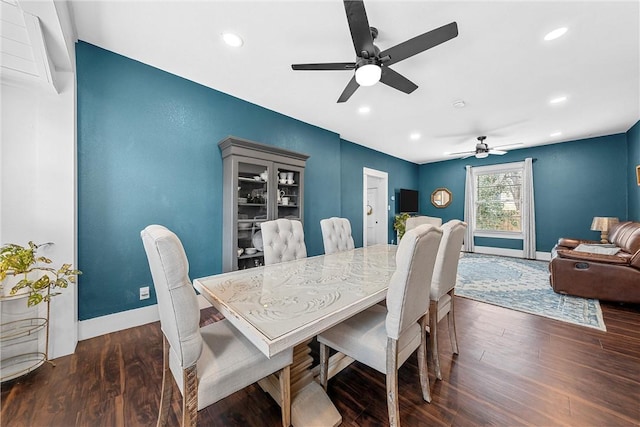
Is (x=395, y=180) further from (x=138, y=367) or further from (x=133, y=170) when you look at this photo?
(x=138, y=367)

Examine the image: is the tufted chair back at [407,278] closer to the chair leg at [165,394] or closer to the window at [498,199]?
the chair leg at [165,394]

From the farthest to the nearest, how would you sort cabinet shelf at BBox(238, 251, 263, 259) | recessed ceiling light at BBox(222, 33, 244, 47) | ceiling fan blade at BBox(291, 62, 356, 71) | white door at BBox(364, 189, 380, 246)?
white door at BBox(364, 189, 380, 246) → cabinet shelf at BBox(238, 251, 263, 259) → recessed ceiling light at BBox(222, 33, 244, 47) → ceiling fan blade at BBox(291, 62, 356, 71)

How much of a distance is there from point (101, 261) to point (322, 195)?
2960 millimetres

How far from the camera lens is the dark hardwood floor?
134 cm

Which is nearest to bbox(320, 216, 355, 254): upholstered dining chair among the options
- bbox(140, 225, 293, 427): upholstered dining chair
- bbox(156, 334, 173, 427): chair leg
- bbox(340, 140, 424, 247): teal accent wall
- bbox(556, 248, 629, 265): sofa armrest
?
bbox(140, 225, 293, 427): upholstered dining chair

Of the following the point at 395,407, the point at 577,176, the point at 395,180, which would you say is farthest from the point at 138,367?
the point at 577,176

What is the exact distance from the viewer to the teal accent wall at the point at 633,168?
156 inches

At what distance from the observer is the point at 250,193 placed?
3.06m

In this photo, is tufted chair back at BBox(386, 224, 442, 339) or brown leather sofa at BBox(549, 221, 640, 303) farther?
brown leather sofa at BBox(549, 221, 640, 303)

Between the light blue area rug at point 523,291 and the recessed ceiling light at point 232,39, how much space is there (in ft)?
12.8

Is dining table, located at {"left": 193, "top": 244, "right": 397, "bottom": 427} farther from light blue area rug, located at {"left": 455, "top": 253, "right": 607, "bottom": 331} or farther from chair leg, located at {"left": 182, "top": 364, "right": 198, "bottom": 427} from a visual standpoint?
light blue area rug, located at {"left": 455, "top": 253, "right": 607, "bottom": 331}

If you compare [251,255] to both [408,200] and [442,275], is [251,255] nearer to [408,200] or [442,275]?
[442,275]

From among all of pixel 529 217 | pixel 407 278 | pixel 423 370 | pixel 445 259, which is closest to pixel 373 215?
pixel 529 217

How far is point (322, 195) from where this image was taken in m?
4.18
